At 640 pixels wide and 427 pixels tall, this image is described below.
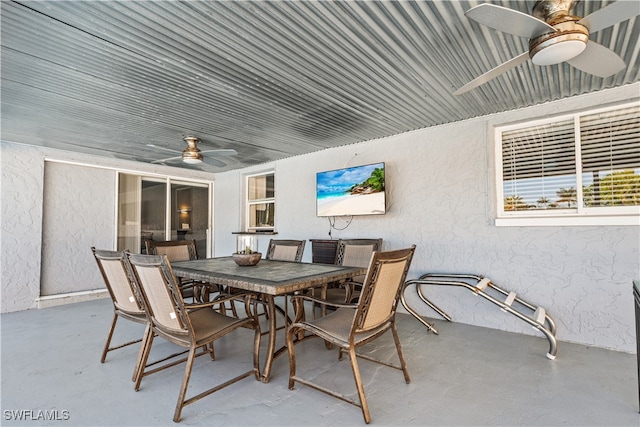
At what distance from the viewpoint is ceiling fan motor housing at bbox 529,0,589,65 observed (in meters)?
1.80

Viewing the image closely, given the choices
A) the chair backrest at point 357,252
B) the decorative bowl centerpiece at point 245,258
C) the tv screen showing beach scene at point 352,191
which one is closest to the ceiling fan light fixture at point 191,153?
the tv screen showing beach scene at point 352,191

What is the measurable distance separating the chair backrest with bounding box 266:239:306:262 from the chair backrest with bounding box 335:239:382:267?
520 mm

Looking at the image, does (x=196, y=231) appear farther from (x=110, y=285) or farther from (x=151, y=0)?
(x=151, y=0)

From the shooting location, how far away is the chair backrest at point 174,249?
3.97 meters

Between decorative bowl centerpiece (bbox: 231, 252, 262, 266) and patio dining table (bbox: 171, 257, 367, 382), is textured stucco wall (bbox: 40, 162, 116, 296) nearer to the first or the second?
patio dining table (bbox: 171, 257, 367, 382)

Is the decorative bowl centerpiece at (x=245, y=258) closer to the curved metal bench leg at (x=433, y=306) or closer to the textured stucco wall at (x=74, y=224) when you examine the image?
the curved metal bench leg at (x=433, y=306)

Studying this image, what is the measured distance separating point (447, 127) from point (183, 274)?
11.2ft

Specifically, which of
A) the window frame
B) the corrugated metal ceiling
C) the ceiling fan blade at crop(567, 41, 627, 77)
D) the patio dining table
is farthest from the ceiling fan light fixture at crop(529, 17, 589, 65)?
the window frame

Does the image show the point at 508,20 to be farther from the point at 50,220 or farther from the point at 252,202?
the point at 50,220

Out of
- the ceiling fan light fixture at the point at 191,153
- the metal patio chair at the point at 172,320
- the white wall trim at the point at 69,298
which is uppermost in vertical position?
the ceiling fan light fixture at the point at 191,153

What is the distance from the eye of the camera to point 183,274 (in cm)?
275

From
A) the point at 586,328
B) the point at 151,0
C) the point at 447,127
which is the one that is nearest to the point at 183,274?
the point at 151,0

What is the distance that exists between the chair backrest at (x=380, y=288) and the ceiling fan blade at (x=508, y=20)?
135cm

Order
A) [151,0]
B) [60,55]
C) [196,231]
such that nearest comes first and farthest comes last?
1. [151,0]
2. [60,55]
3. [196,231]
